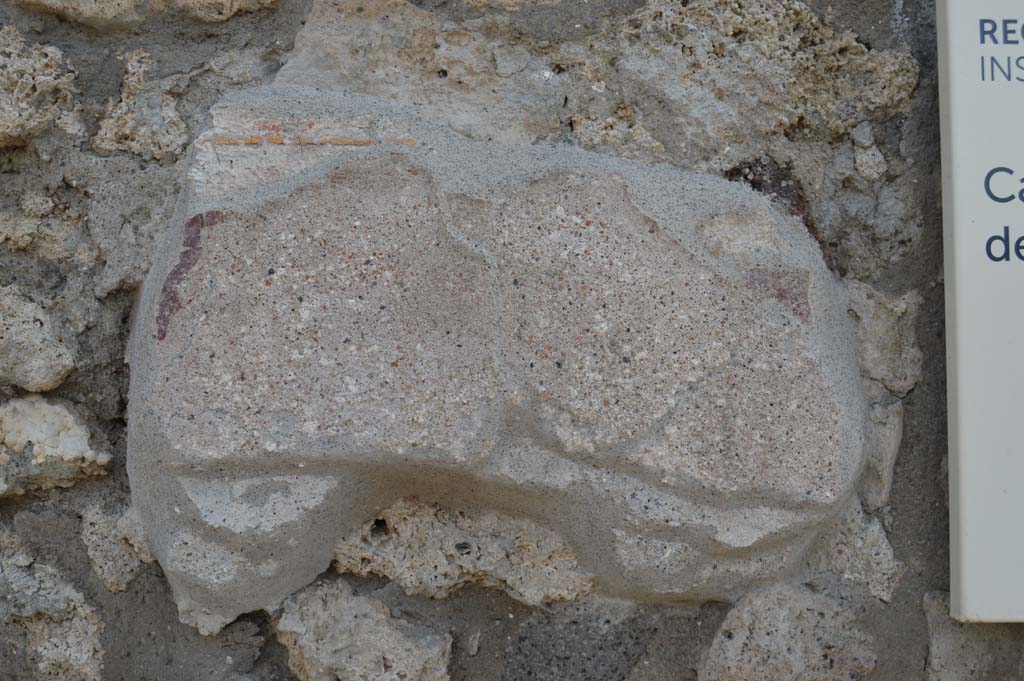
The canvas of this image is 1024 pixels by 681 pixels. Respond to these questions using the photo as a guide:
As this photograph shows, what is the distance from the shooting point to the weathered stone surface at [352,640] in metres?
1.04

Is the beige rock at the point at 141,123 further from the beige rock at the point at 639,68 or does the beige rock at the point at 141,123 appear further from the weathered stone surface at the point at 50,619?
the weathered stone surface at the point at 50,619

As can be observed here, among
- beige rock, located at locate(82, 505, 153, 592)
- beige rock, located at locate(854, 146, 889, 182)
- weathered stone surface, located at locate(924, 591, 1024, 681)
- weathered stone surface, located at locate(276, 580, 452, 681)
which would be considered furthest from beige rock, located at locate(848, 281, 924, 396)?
beige rock, located at locate(82, 505, 153, 592)

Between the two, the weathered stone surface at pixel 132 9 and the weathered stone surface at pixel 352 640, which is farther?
the weathered stone surface at pixel 132 9

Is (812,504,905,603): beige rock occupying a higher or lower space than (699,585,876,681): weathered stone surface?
higher

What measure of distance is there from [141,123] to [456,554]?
59 centimetres

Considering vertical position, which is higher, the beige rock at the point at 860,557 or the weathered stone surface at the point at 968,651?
the beige rock at the point at 860,557

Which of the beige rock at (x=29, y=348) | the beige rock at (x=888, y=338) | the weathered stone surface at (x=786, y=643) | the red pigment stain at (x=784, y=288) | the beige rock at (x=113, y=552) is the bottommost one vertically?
the weathered stone surface at (x=786, y=643)

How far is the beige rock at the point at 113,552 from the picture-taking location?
109 cm

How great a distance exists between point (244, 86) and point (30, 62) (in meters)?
0.24

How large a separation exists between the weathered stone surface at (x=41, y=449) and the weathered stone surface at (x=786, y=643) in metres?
0.69

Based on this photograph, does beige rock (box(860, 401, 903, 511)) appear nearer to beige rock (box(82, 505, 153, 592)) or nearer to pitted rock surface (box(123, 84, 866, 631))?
pitted rock surface (box(123, 84, 866, 631))

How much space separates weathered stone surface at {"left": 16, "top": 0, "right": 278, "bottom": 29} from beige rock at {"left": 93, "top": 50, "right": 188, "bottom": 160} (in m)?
0.05

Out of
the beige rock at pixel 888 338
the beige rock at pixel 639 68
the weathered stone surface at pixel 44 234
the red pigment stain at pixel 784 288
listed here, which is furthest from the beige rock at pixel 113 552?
the beige rock at pixel 888 338

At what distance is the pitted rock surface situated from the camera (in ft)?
3.26
